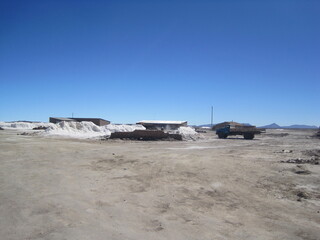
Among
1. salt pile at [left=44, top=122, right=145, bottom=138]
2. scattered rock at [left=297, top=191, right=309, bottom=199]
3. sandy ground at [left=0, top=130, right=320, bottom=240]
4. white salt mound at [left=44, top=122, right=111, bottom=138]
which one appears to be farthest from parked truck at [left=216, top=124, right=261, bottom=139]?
scattered rock at [left=297, top=191, right=309, bottom=199]

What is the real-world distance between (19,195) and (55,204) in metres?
1.31

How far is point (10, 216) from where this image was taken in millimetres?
5266

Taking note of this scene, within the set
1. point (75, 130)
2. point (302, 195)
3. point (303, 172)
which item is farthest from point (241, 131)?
point (302, 195)

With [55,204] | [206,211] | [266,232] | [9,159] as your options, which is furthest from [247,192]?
[9,159]

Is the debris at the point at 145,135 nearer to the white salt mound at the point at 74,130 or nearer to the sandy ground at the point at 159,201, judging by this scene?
the white salt mound at the point at 74,130

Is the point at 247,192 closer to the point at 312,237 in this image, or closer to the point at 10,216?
the point at 312,237

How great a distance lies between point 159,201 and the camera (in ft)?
21.7

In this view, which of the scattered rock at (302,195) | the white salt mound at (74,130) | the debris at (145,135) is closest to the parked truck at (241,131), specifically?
the debris at (145,135)

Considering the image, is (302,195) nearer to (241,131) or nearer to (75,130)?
(241,131)

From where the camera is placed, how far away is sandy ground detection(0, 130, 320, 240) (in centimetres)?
478

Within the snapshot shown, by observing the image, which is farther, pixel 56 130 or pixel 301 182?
pixel 56 130

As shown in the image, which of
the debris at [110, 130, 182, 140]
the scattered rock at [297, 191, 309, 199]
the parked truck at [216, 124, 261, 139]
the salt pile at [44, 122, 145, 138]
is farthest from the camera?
the parked truck at [216, 124, 261, 139]

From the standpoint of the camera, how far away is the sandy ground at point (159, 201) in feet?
15.7

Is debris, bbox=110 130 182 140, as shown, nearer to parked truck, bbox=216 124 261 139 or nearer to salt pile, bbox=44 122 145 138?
salt pile, bbox=44 122 145 138
